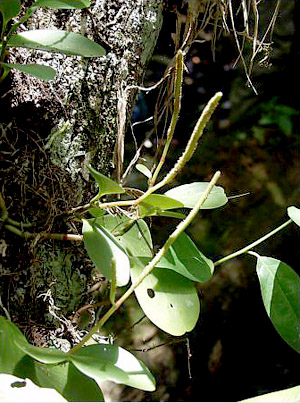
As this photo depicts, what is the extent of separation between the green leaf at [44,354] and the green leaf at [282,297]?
0.71 ft

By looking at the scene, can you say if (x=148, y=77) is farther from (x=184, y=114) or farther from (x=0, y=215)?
(x=0, y=215)

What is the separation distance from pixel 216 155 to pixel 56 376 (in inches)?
57.9

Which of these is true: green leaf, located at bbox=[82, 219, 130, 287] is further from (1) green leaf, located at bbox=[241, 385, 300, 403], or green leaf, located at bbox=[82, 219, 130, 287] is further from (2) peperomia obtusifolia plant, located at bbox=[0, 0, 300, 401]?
(1) green leaf, located at bbox=[241, 385, 300, 403]

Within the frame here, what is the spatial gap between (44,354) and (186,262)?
0.56 ft

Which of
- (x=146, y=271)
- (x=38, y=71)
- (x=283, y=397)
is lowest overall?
(x=283, y=397)

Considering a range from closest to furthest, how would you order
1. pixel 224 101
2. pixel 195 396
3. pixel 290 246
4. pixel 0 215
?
pixel 0 215, pixel 195 396, pixel 290 246, pixel 224 101

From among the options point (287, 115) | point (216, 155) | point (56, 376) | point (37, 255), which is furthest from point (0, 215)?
point (287, 115)

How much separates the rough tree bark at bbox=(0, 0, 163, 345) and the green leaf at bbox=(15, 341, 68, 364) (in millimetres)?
147

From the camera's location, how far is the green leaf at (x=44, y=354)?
35 cm

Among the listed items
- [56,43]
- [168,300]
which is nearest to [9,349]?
[168,300]

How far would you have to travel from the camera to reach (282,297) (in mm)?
502

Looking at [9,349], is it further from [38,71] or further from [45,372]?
[38,71]

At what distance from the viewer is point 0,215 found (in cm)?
50

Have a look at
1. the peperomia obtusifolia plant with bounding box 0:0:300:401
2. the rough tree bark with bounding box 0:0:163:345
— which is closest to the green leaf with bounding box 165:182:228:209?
the peperomia obtusifolia plant with bounding box 0:0:300:401
